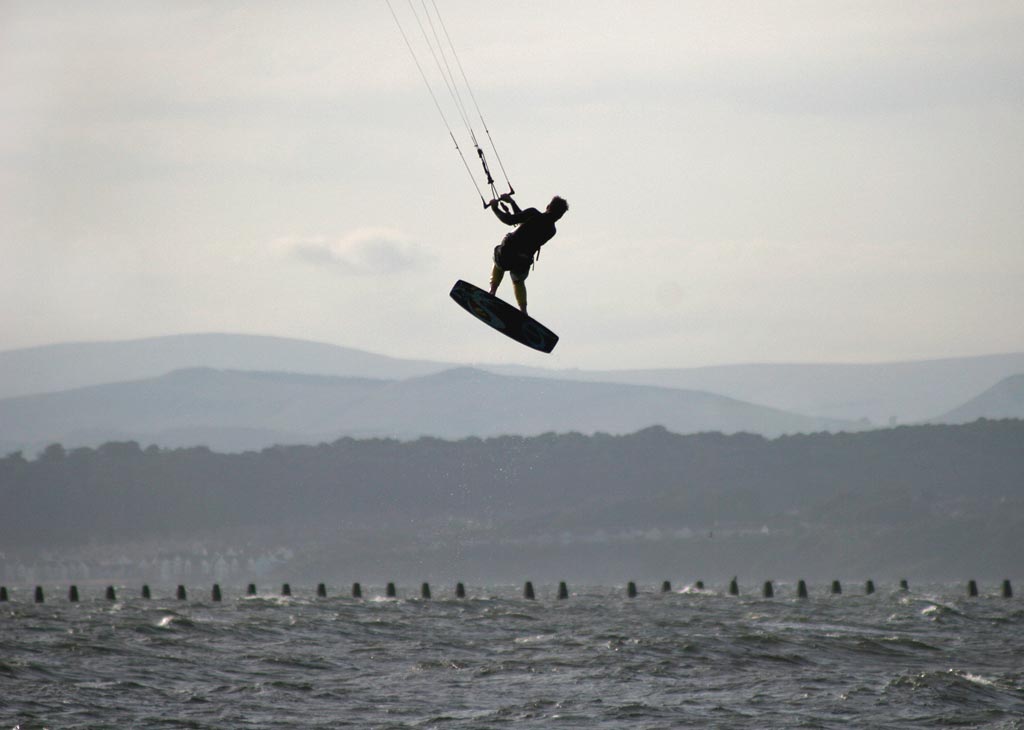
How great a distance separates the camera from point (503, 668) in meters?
31.4

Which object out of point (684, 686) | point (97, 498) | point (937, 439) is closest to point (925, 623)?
point (684, 686)

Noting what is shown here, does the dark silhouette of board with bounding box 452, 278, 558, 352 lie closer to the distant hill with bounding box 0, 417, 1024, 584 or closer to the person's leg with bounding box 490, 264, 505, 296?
the person's leg with bounding box 490, 264, 505, 296

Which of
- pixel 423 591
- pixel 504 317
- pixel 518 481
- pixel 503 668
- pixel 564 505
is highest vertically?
pixel 518 481

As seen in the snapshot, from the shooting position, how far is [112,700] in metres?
26.6

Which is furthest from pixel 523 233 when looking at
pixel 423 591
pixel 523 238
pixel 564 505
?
pixel 564 505

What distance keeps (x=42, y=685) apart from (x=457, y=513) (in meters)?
144

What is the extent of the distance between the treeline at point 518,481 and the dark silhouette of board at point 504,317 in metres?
121

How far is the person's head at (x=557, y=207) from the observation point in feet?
80.0

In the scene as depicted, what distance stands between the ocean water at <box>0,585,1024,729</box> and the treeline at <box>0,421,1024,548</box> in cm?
10640

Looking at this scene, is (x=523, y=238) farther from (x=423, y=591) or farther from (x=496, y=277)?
(x=423, y=591)

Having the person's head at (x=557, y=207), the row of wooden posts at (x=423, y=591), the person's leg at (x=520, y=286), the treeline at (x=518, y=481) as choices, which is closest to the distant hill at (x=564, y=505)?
the treeline at (x=518, y=481)

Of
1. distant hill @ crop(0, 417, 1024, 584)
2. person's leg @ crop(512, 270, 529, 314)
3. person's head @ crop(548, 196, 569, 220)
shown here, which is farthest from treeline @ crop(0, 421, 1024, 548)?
person's head @ crop(548, 196, 569, 220)

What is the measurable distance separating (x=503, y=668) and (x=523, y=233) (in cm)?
1053

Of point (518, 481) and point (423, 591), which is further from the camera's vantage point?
point (518, 481)
